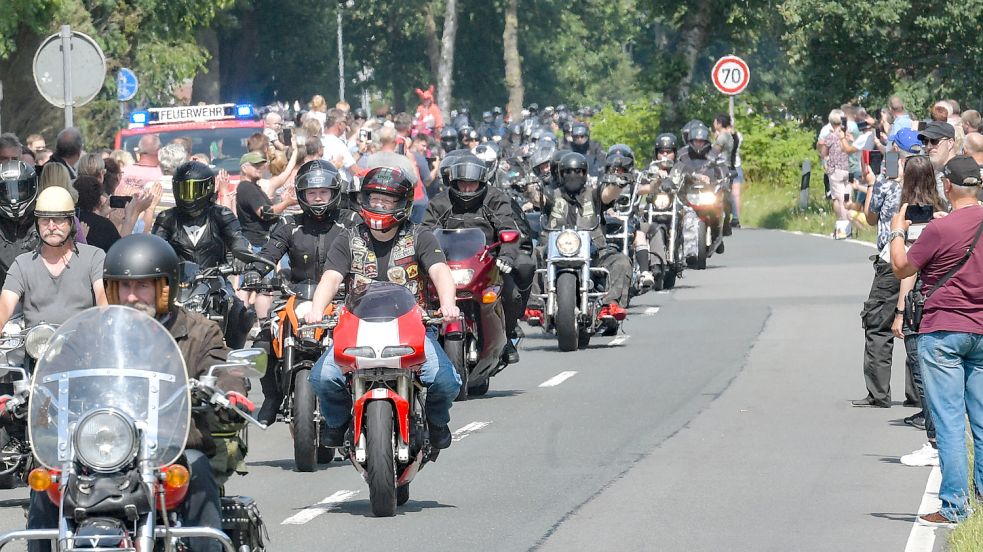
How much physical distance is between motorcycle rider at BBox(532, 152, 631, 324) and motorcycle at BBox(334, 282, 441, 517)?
337 inches

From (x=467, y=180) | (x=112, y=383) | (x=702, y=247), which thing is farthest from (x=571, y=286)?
(x=112, y=383)

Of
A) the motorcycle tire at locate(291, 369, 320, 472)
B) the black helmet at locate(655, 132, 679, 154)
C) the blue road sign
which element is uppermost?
the blue road sign

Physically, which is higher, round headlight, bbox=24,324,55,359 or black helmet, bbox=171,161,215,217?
black helmet, bbox=171,161,215,217

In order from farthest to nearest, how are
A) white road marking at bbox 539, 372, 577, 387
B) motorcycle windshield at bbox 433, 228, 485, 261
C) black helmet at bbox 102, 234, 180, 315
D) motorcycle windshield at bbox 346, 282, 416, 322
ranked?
white road marking at bbox 539, 372, 577, 387 < motorcycle windshield at bbox 433, 228, 485, 261 < motorcycle windshield at bbox 346, 282, 416, 322 < black helmet at bbox 102, 234, 180, 315

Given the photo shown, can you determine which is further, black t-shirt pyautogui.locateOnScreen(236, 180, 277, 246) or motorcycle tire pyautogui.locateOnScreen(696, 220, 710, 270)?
motorcycle tire pyautogui.locateOnScreen(696, 220, 710, 270)

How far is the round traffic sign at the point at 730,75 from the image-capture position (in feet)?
114

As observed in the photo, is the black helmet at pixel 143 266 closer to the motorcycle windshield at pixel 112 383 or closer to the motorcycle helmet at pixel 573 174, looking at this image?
the motorcycle windshield at pixel 112 383

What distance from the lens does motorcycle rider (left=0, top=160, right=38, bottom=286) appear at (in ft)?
36.4

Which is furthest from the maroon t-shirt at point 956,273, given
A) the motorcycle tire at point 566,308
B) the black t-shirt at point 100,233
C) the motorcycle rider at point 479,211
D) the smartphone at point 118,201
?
the smartphone at point 118,201

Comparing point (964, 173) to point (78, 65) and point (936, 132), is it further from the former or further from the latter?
point (78, 65)

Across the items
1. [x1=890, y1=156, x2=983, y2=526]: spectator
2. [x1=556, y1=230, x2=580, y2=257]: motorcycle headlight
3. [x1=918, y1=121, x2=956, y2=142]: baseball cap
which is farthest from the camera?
[x1=556, y1=230, x2=580, y2=257]: motorcycle headlight

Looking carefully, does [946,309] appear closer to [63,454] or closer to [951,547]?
[951,547]

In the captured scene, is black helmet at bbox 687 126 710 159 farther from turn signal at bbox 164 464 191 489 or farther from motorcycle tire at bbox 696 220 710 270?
turn signal at bbox 164 464 191 489

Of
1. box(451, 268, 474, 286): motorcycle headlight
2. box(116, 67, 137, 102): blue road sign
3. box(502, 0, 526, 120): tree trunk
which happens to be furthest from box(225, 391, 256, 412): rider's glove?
box(502, 0, 526, 120): tree trunk
